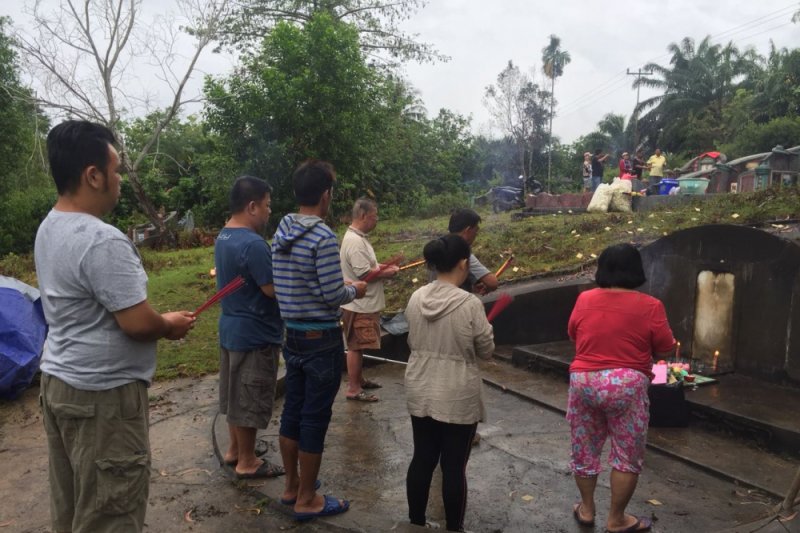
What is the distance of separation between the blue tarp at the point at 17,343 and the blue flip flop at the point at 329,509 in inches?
153

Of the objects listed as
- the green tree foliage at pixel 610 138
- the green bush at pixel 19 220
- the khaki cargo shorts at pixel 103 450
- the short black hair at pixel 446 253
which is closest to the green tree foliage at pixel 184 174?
the green bush at pixel 19 220

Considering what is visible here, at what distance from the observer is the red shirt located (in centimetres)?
327

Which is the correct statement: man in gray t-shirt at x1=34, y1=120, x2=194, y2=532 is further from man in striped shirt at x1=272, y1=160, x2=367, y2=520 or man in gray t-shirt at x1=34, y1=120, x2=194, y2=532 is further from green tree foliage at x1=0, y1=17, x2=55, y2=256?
green tree foliage at x1=0, y1=17, x2=55, y2=256

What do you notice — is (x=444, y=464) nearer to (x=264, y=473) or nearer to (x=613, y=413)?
(x=613, y=413)

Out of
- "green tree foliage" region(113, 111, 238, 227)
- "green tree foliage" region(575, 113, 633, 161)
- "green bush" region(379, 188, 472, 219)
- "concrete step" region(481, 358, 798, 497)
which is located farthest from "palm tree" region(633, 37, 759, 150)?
"concrete step" region(481, 358, 798, 497)

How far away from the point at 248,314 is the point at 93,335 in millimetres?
1546

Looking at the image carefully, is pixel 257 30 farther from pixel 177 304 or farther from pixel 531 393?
pixel 531 393

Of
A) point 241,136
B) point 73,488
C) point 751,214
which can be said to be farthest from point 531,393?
point 241,136

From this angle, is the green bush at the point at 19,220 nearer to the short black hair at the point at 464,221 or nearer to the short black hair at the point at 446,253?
the short black hair at the point at 464,221

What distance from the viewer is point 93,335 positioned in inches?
90.7

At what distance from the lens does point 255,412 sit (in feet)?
12.7

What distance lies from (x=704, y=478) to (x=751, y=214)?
5781 millimetres

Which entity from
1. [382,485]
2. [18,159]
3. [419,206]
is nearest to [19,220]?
[18,159]

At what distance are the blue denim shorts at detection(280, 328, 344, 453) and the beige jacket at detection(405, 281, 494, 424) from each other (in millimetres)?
459
